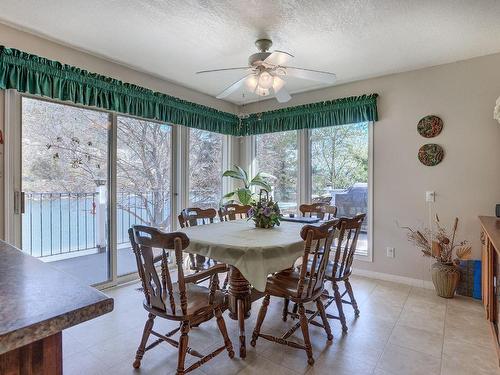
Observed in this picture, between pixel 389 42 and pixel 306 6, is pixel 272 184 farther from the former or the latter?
pixel 306 6

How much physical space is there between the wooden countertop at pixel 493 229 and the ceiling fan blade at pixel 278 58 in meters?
1.93

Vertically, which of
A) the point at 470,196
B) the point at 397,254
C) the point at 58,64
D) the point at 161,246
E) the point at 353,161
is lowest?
the point at 397,254

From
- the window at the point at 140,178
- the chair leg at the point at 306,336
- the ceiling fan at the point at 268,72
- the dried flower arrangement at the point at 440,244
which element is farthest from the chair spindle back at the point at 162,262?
the dried flower arrangement at the point at 440,244

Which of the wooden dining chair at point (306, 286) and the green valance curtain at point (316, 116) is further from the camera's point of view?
the green valance curtain at point (316, 116)

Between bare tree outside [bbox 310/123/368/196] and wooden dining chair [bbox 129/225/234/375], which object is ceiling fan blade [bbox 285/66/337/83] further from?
wooden dining chair [bbox 129/225/234/375]

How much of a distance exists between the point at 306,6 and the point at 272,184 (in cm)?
289

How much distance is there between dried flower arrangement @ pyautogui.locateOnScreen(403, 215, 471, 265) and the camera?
3.19 m

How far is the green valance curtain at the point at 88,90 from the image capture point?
255 cm

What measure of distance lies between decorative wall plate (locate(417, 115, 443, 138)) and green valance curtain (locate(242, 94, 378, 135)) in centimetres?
53

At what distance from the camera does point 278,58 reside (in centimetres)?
240

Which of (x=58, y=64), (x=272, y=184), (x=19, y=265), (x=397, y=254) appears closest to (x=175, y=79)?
(x=58, y=64)

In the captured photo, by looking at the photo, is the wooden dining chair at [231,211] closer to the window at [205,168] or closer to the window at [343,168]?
the window at [205,168]

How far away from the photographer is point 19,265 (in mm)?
1005

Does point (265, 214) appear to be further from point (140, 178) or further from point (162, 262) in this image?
point (140, 178)
